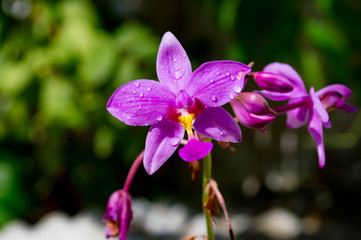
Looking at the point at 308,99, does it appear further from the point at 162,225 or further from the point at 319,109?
the point at 162,225

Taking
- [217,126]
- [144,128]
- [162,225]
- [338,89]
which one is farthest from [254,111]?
[162,225]

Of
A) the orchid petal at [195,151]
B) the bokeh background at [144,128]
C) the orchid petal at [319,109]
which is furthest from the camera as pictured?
the bokeh background at [144,128]

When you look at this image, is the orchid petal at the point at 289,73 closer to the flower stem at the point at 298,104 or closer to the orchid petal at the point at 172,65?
the flower stem at the point at 298,104

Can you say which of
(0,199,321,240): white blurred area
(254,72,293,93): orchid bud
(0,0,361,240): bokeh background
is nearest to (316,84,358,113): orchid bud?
(254,72,293,93): orchid bud

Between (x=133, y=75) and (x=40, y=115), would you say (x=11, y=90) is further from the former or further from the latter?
(x=133, y=75)

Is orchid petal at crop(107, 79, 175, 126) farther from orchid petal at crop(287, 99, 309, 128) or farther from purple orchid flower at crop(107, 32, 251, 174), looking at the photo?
orchid petal at crop(287, 99, 309, 128)

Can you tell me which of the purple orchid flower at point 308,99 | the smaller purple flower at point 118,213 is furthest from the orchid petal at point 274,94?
the smaller purple flower at point 118,213
